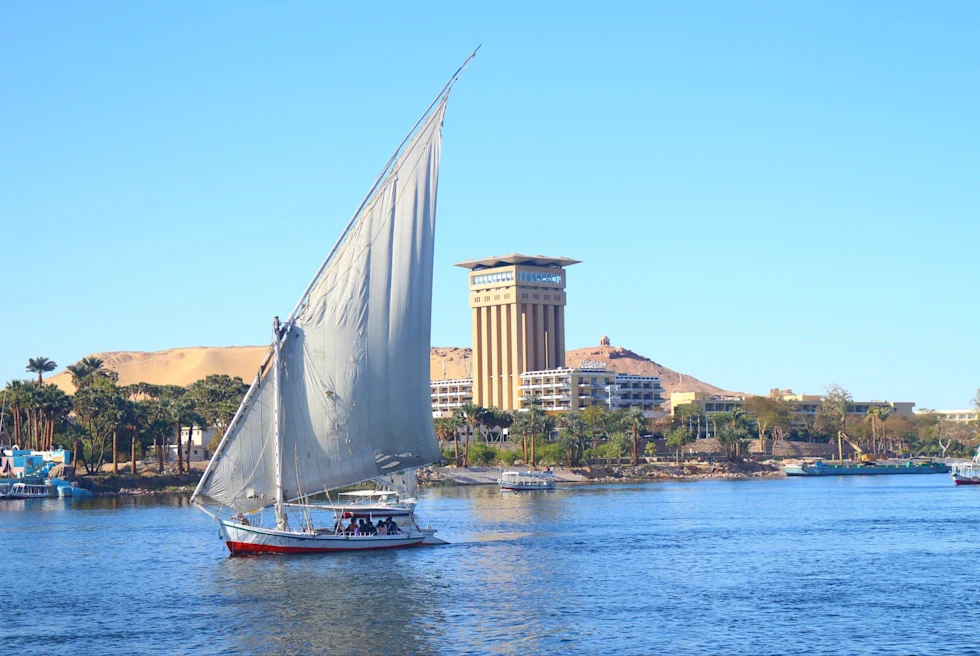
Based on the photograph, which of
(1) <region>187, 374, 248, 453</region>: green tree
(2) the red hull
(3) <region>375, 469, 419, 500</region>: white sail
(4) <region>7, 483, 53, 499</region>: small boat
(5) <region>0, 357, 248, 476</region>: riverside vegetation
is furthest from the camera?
(1) <region>187, 374, 248, 453</region>: green tree

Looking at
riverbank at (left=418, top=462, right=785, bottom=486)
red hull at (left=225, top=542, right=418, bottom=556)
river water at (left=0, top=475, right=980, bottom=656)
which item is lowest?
riverbank at (left=418, top=462, right=785, bottom=486)

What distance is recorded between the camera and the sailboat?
49.5m

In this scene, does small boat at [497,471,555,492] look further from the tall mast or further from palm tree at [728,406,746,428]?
the tall mast

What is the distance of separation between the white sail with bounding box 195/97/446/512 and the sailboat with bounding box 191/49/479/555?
4cm

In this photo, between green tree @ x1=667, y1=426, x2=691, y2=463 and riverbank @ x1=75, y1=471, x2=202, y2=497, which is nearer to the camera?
riverbank @ x1=75, y1=471, x2=202, y2=497

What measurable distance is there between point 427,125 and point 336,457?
45.8ft

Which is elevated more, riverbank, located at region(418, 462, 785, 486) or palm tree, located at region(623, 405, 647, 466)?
palm tree, located at region(623, 405, 647, 466)

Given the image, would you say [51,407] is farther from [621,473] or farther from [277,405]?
[277,405]

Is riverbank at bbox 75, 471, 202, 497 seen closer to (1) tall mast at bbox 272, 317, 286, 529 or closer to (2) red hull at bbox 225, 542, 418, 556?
(2) red hull at bbox 225, 542, 418, 556

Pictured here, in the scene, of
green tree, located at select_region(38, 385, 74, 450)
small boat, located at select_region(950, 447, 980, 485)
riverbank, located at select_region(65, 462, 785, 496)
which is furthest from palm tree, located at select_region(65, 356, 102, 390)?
small boat, located at select_region(950, 447, 980, 485)

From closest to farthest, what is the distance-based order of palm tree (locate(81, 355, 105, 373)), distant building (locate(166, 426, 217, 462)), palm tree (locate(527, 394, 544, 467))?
palm tree (locate(81, 355, 105, 373))
distant building (locate(166, 426, 217, 462))
palm tree (locate(527, 394, 544, 467))

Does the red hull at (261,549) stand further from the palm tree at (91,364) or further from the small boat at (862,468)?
the small boat at (862,468)

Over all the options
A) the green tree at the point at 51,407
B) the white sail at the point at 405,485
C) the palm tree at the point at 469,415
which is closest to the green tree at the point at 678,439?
the palm tree at the point at 469,415

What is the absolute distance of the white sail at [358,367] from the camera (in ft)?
163
